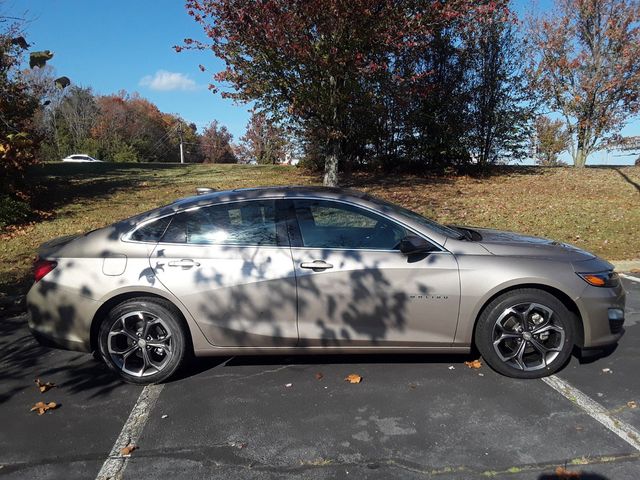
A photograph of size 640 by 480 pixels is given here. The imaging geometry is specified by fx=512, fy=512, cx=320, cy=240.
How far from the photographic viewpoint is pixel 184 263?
12.7ft

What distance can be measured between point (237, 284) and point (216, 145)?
76.8 meters

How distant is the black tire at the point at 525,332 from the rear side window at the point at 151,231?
2546mm

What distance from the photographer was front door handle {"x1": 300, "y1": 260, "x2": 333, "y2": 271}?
3.79m

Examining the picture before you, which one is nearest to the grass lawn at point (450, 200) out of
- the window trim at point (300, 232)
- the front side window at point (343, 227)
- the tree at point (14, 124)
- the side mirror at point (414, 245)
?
the tree at point (14, 124)

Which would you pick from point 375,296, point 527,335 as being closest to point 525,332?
point 527,335

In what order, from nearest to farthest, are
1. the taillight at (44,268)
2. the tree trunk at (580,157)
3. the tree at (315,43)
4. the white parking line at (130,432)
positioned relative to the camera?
the white parking line at (130,432) < the taillight at (44,268) < the tree at (315,43) < the tree trunk at (580,157)

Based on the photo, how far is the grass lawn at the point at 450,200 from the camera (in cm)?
913

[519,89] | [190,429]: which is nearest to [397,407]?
[190,429]

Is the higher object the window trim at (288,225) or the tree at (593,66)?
the tree at (593,66)

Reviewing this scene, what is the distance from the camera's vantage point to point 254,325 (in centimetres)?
385

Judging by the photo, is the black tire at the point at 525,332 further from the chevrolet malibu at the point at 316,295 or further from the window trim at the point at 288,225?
the window trim at the point at 288,225

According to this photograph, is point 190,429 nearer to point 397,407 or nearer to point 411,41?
point 397,407

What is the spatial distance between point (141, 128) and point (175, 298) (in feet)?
219

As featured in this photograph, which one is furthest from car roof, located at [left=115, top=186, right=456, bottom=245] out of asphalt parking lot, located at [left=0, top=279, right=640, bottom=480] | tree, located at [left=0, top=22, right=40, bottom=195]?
tree, located at [left=0, top=22, right=40, bottom=195]
